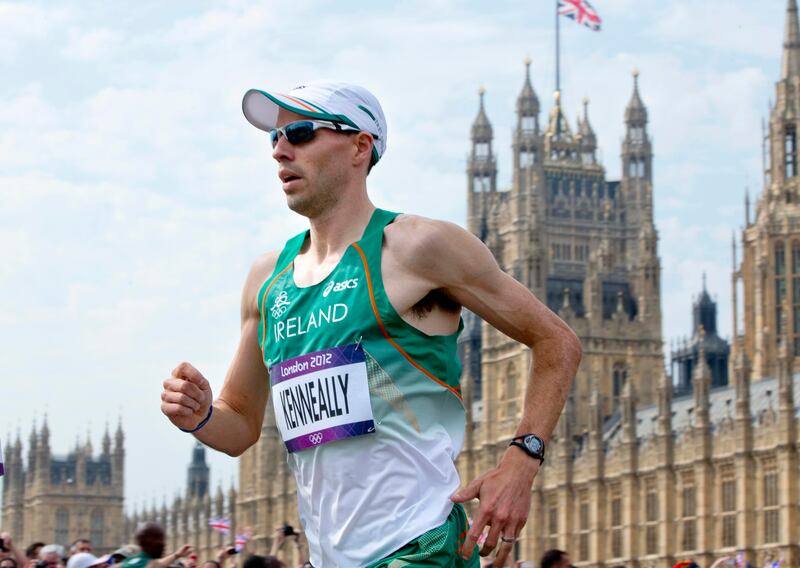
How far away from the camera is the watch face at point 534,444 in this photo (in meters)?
4.52

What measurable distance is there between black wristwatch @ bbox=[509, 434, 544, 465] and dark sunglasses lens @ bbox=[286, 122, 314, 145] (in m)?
0.90

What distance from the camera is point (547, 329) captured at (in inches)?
183

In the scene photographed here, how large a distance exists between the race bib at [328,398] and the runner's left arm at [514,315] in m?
0.27

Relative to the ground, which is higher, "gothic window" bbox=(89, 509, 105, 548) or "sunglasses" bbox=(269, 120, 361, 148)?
"gothic window" bbox=(89, 509, 105, 548)

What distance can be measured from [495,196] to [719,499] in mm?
38016

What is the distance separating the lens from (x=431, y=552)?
4.46 m

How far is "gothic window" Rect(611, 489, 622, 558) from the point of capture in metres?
63.3

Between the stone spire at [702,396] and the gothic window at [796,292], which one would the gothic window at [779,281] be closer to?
the gothic window at [796,292]

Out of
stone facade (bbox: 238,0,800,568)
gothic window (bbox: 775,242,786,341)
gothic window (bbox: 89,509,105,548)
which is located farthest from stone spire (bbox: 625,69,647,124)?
gothic window (bbox: 89,509,105,548)

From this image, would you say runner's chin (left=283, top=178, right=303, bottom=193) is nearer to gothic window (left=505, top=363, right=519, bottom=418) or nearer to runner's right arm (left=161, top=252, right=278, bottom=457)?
runner's right arm (left=161, top=252, right=278, bottom=457)

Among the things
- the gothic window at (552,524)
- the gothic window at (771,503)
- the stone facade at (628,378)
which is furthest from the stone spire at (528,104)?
the gothic window at (771,503)

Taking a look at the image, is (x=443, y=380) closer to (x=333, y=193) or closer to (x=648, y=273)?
(x=333, y=193)

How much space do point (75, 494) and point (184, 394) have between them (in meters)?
108

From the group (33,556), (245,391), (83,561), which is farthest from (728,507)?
(245,391)
